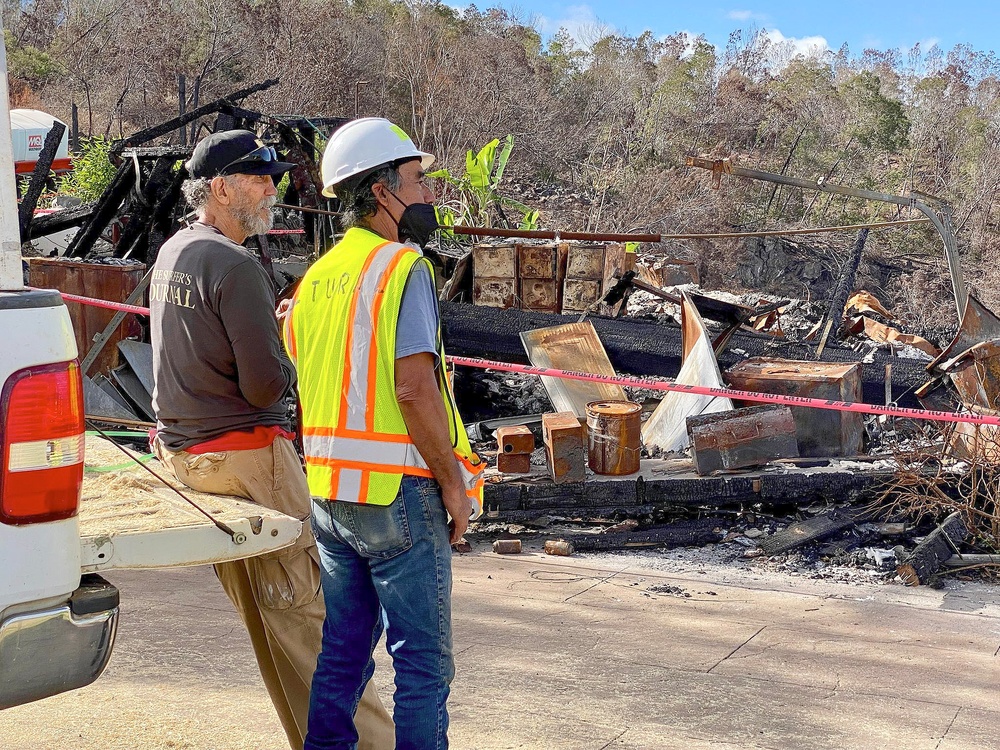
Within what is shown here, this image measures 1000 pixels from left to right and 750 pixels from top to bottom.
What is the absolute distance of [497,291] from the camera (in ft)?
32.9

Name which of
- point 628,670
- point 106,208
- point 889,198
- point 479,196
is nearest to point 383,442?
point 628,670

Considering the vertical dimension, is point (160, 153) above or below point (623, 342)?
above

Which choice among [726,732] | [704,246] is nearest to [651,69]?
[704,246]

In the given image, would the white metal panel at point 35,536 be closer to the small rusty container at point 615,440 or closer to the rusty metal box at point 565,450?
the rusty metal box at point 565,450

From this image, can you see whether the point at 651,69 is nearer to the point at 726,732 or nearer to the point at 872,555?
the point at 872,555

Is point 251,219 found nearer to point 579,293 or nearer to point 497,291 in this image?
point 497,291

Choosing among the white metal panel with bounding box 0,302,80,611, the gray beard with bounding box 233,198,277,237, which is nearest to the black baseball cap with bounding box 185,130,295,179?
the gray beard with bounding box 233,198,277,237

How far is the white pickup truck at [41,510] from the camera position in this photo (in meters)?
2.03

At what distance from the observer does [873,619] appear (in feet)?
15.7

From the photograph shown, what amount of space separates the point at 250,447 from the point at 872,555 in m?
4.21

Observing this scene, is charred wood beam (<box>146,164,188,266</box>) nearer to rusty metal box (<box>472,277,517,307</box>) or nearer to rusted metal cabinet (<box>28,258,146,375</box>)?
rusted metal cabinet (<box>28,258,146,375</box>)

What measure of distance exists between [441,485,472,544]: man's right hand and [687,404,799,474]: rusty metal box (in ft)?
13.3

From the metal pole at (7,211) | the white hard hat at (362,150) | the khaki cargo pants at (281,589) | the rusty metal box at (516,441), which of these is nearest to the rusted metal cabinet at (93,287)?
the rusty metal box at (516,441)

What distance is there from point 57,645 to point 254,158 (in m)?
1.59
